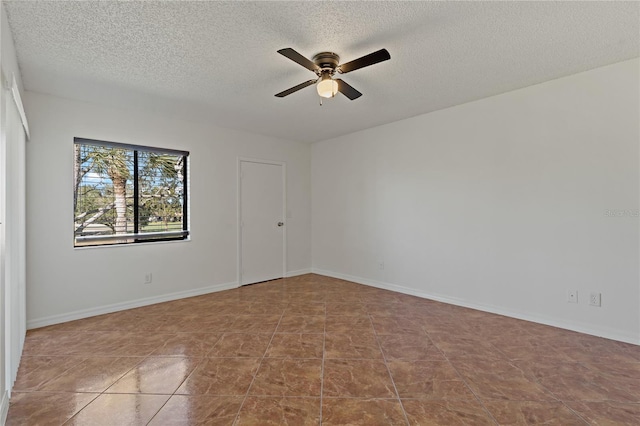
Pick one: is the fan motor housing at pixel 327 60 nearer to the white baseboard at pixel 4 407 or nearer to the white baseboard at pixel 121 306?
the white baseboard at pixel 4 407

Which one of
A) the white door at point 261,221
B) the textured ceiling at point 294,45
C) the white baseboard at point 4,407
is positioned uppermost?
the textured ceiling at point 294,45

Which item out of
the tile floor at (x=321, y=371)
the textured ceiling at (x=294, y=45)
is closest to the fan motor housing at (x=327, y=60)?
the textured ceiling at (x=294, y=45)

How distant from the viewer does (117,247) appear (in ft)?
12.0

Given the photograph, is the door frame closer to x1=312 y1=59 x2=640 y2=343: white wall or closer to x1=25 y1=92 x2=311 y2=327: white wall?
x1=25 y1=92 x2=311 y2=327: white wall

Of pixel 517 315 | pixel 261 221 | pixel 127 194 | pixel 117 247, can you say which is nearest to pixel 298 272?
pixel 261 221

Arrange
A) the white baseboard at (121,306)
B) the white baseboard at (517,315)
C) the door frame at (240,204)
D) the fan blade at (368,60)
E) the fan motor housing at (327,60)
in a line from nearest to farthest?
the fan blade at (368,60)
the fan motor housing at (327,60)
the white baseboard at (517,315)
the white baseboard at (121,306)
the door frame at (240,204)

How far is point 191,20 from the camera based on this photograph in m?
2.03

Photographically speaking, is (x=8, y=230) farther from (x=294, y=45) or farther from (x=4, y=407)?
(x=294, y=45)

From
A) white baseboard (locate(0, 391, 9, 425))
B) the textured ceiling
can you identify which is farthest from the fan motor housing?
white baseboard (locate(0, 391, 9, 425))

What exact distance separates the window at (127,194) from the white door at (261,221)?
0.93 meters

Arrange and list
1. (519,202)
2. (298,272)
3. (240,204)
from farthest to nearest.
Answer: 1. (298,272)
2. (240,204)
3. (519,202)

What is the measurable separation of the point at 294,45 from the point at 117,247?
10.0 feet

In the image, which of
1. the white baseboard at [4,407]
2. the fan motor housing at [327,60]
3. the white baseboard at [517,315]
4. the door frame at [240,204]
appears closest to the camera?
the white baseboard at [4,407]

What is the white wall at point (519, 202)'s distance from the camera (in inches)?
108
